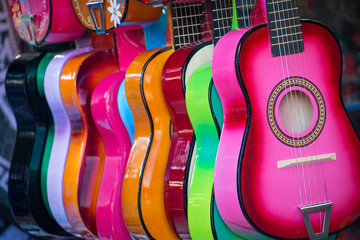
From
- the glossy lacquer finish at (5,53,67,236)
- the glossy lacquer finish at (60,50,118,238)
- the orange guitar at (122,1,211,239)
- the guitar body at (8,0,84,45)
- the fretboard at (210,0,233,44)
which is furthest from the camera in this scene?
the glossy lacquer finish at (5,53,67,236)

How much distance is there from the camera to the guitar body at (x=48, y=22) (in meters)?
3.35

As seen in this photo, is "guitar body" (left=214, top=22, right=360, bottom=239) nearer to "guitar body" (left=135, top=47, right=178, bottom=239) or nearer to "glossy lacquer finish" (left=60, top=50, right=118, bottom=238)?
"guitar body" (left=135, top=47, right=178, bottom=239)

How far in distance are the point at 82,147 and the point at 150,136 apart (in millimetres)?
539

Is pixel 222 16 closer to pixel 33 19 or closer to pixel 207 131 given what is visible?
pixel 207 131

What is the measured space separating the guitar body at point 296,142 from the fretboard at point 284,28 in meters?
0.03

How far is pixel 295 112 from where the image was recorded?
235 centimetres

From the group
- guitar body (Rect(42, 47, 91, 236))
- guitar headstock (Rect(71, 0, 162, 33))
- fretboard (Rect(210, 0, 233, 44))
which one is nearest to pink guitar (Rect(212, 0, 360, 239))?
fretboard (Rect(210, 0, 233, 44))

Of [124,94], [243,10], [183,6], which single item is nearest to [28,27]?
[124,94]

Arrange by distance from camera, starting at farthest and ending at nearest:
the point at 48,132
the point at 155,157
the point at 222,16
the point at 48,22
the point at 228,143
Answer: the point at 48,132 < the point at 48,22 < the point at 155,157 < the point at 222,16 < the point at 228,143

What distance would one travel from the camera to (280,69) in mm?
2307

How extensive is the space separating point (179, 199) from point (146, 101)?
44cm

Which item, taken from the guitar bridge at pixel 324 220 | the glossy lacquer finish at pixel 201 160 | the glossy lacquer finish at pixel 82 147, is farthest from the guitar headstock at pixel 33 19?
A: the guitar bridge at pixel 324 220

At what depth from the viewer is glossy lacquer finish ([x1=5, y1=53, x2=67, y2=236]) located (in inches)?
136

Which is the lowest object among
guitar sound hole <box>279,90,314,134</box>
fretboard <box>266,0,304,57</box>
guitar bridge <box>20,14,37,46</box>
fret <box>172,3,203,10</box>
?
guitar sound hole <box>279,90,314,134</box>
